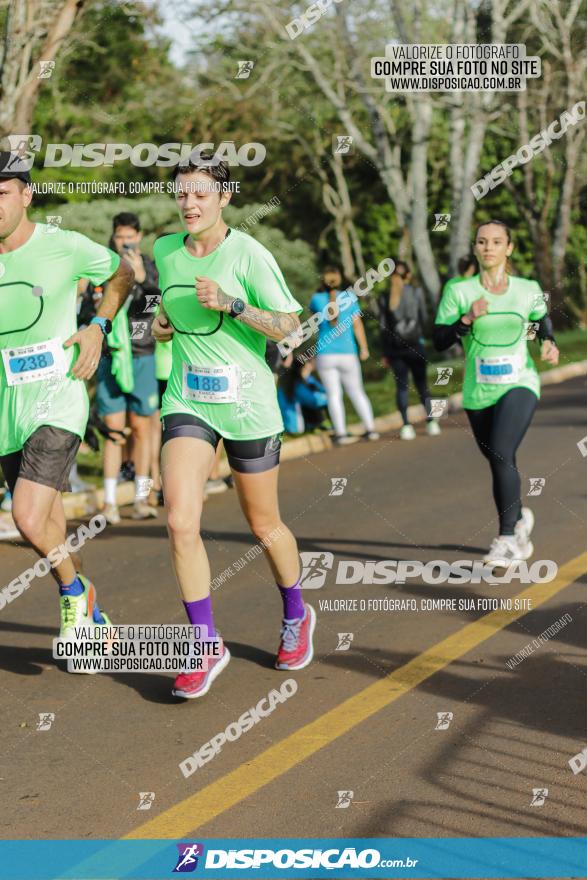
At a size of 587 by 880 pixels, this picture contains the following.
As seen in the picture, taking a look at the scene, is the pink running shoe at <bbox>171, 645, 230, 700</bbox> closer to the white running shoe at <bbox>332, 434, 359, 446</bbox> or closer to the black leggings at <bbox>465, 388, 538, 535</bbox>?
the black leggings at <bbox>465, 388, 538, 535</bbox>

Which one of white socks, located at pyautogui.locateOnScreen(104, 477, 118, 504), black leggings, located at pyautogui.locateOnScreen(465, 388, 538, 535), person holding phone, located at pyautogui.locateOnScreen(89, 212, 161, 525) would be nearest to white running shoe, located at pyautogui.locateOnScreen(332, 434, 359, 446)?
person holding phone, located at pyautogui.locateOnScreen(89, 212, 161, 525)

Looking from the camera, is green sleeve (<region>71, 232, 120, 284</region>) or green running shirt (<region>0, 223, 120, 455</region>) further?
green sleeve (<region>71, 232, 120, 284</region>)

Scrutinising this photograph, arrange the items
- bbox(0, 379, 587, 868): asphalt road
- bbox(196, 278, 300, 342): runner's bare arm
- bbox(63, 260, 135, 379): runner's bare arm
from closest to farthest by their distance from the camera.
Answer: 1. bbox(0, 379, 587, 868): asphalt road
2. bbox(196, 278, 300, 342): runner's bare arm
3. bbox(63, 260, 135, 379): runner's bare arm

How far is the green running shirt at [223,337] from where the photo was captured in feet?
19.2

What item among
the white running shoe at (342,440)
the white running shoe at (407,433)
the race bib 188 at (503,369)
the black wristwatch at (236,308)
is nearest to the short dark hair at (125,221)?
the race bib 188 at (503,369)

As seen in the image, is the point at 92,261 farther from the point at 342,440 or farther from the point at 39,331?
the point at 342,440

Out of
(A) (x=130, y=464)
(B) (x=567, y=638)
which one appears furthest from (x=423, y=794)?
(A) (x=130, y=464)

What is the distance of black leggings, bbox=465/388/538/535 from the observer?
8.15 m

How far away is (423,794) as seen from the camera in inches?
182

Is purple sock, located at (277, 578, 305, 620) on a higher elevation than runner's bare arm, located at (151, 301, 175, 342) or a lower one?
lower

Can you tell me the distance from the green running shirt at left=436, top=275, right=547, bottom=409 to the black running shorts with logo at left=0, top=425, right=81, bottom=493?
2.81 metres

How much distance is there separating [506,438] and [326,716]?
3000mm

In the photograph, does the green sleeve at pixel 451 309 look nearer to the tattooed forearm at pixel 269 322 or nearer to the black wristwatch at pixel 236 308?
the tattooed forearm at pixel 269 322

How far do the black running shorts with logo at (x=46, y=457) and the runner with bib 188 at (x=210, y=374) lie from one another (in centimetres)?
47
